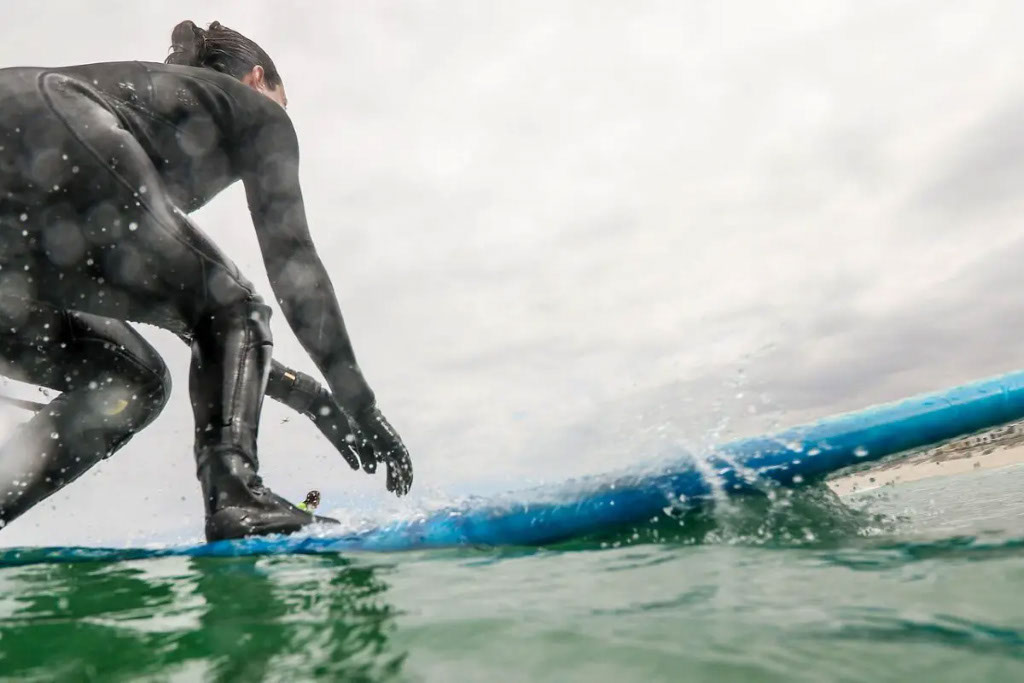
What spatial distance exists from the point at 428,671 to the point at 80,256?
1693 millimetres

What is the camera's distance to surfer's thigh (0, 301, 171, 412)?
2209 mm

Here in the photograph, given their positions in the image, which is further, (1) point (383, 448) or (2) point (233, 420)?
(1) point (383, 448)

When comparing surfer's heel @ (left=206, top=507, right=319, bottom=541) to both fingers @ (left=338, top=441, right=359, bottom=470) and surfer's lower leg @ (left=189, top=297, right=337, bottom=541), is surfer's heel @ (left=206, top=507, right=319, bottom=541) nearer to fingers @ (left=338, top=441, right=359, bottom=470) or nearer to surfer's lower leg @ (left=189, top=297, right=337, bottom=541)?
surfer's lower leg @ (left=189, top=297, right=337, bottom=541)

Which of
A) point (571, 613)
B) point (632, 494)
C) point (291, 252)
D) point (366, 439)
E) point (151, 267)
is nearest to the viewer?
point (571, 613)

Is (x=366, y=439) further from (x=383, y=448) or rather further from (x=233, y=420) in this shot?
(x=233, y=420)

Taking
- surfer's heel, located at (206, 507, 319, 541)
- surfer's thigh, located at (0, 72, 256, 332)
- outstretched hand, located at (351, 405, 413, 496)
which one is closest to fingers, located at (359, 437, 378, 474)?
outstretched hand, located at (351, 405, 413, 496)

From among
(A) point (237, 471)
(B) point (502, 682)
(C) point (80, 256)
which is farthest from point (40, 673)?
(C) point (80, 256)

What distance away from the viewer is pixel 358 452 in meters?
2.75

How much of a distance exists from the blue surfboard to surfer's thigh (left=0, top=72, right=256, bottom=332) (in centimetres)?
73

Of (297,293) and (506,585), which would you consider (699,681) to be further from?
(297,293)

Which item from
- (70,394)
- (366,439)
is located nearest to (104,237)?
(70,394)

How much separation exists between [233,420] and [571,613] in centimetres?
133

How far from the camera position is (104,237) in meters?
1.93

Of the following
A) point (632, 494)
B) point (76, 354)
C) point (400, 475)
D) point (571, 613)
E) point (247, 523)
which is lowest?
point (571, 613)
